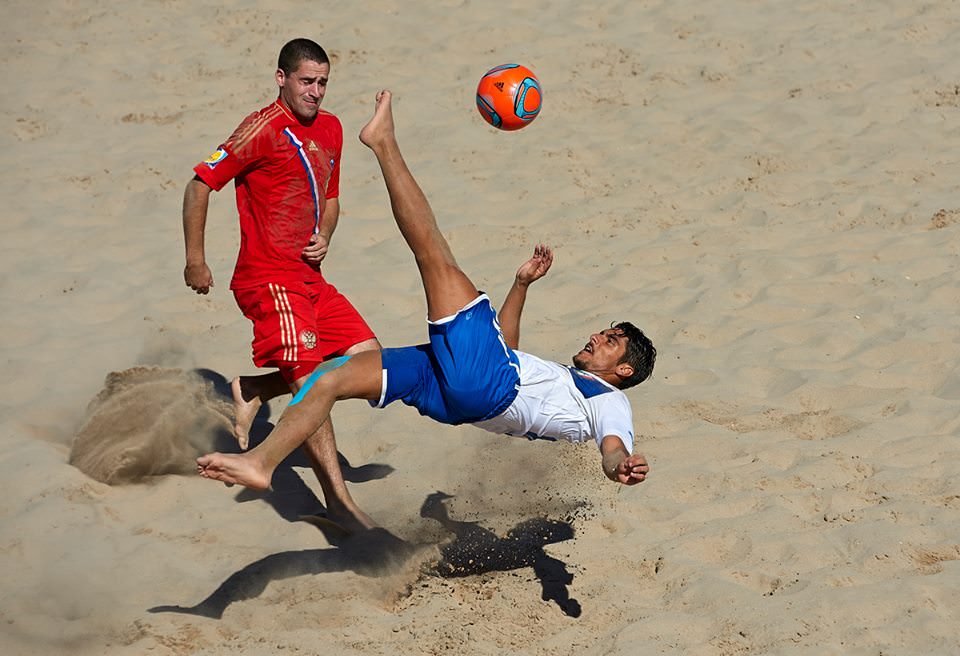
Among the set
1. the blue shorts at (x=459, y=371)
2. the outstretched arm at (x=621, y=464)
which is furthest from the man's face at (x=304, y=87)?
the outstretched arm at (x=621, y=464)

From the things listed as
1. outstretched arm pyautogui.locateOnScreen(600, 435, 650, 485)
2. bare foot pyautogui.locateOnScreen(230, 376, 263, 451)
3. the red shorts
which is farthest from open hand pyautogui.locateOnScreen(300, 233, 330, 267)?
→ outstretched arm pyautogui.locateOnScreen(600, 435, 650, 485)

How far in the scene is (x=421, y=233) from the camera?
14.2 ft

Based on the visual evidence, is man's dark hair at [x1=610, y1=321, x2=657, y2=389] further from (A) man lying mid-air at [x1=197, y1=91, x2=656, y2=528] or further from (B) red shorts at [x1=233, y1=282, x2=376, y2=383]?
(B) red shorts at [x1=233, y1=282, x2=376, y2=383]

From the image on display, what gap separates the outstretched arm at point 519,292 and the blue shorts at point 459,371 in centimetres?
55

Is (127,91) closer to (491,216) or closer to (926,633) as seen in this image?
(491,216)

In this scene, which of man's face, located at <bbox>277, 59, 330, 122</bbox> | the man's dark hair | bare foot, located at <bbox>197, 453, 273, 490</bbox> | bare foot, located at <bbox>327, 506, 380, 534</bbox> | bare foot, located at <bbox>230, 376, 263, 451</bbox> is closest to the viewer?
bare foot, located at <bbox>197, 453, 273, 490</bbox>

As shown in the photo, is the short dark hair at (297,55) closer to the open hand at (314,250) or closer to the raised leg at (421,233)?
the raised leg at (421,233)

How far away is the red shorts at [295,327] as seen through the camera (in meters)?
4.81

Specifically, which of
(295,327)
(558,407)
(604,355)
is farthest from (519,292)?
(295,327)

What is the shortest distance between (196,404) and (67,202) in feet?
9.81

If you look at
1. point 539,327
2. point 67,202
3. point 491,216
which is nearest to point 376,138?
point 539,327

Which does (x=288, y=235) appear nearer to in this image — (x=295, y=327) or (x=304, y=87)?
(x=295, y=327)

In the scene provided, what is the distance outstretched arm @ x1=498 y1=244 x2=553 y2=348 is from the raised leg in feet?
1.84

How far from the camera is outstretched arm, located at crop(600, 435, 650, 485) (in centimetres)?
380
